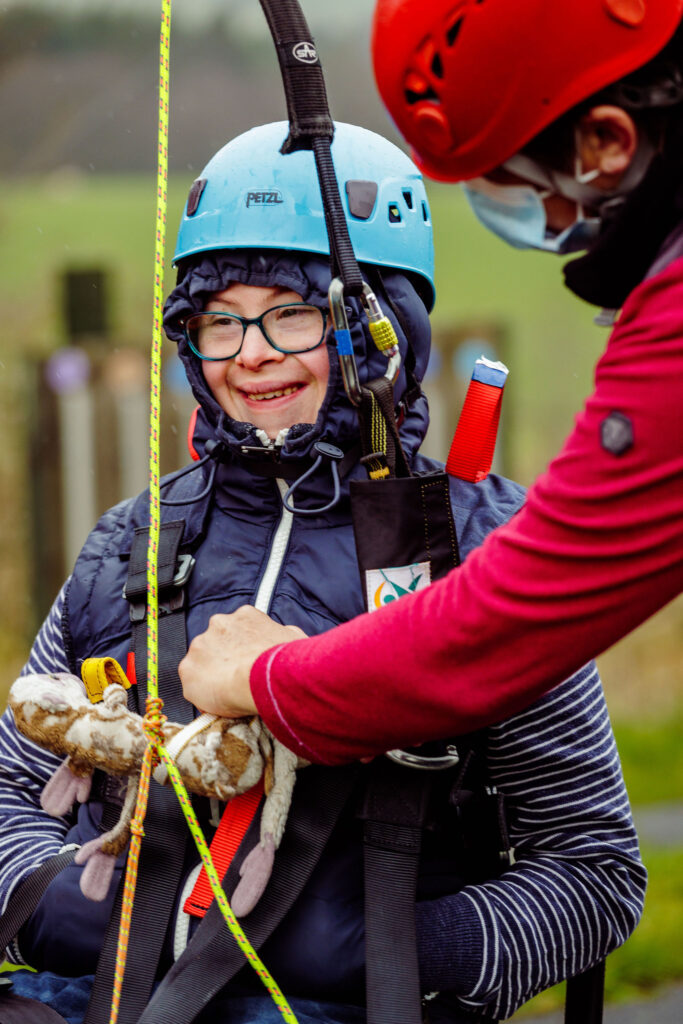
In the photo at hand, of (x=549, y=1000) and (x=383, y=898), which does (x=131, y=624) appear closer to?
(x=383, y=898)

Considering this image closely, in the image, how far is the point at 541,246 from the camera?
190 centimetres

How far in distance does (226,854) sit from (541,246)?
3.93 ft

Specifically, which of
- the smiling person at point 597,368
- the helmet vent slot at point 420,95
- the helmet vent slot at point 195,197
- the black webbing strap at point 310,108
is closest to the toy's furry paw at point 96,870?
the smiling person at point 597,368

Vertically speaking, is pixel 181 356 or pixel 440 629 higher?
pixel 181 356

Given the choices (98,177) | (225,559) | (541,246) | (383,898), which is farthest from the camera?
(98,177)

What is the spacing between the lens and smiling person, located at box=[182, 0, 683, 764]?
64.3 inches

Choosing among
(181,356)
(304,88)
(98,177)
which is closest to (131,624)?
(181,356)

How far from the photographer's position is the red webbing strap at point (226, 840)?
7.38ft

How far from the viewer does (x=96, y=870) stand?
2242mm

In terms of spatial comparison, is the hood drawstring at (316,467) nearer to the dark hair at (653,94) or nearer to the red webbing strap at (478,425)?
the red webbing strap at (478,425)

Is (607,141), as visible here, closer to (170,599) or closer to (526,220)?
(526,220)

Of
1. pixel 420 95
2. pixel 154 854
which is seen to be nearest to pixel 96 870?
pixel 154 854

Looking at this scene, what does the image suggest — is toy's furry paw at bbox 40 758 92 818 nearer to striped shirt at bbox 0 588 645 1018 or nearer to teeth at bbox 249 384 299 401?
striped shirt at bbox 0 588 645 1018

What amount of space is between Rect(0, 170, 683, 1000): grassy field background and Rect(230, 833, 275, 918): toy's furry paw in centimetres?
303
